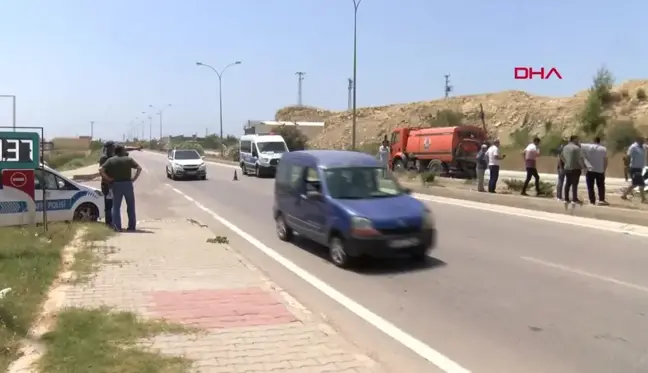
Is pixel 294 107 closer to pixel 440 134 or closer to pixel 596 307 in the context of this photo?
pixel 440 134

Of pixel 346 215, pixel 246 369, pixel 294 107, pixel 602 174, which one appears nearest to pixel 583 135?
pixel 602 174

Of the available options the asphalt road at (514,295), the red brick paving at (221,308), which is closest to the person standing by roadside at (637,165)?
the asphalt road at (514,295)

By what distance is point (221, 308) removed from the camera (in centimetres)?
688

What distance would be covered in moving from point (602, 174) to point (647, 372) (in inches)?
474

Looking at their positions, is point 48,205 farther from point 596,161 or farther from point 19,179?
point 596,161

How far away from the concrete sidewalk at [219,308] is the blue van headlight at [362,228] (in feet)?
4.81

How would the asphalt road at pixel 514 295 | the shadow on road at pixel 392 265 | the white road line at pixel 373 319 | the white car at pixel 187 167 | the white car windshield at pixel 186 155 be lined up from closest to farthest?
the white road line at pixel 373 319 → the asphalt road at pixel 514 295 → the shadow on road at pixel 392 265 → the white car at pixel 187 167 → the white car windshield at pixel 186 155

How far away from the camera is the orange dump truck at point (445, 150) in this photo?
1248 inches

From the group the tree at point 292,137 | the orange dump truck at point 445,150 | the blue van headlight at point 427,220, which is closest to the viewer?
the blue van headlight at point 427,220

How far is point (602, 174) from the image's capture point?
16297mm

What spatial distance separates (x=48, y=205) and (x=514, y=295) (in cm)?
971

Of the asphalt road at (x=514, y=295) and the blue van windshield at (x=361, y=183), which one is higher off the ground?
the blue van windshield at (x=361, y=183)

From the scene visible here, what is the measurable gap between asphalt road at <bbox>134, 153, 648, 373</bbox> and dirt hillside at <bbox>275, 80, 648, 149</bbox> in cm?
5564

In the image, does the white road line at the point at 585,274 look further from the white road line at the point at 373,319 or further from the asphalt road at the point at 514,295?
the white road line at the point at 373,319
